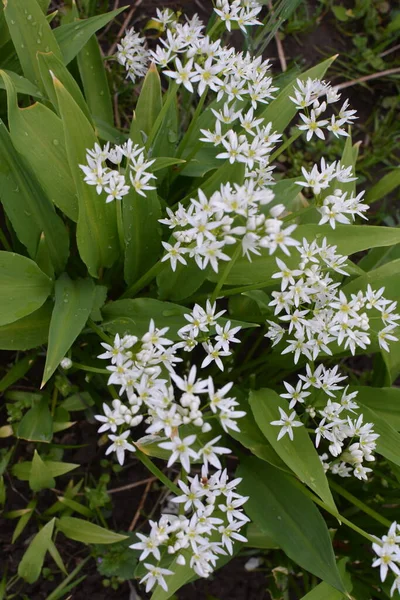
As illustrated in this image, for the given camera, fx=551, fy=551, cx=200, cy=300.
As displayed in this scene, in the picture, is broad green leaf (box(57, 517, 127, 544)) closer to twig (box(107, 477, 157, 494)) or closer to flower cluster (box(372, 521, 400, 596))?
twig (box(107, 477, 157, 494))

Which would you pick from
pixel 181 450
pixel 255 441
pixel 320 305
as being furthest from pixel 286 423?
pixel 181 450

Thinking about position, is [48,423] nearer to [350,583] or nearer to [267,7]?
[350,583]

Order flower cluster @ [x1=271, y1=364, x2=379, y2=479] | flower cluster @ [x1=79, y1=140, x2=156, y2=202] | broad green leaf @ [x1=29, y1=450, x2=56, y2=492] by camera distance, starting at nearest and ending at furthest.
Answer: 1. flower cluster @ [x1=79, y1=140, x2=156, y2=202]
2. flower cluster @ [x1=271, y1=364, x2=379, y2=479]
3. broad green leaf @ [x1=29, y1=450, x2=56, y2=492]

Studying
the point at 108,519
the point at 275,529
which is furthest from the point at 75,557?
the point at 275,529

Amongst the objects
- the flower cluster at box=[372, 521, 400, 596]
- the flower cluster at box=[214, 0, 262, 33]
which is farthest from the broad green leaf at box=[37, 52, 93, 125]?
the flower cluster at box=[372, 521, 400, 596]

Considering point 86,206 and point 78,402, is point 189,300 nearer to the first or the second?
point 86,206

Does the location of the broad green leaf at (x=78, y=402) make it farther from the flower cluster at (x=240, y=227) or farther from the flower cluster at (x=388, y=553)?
the flower cluster at (x=388, y=553)
